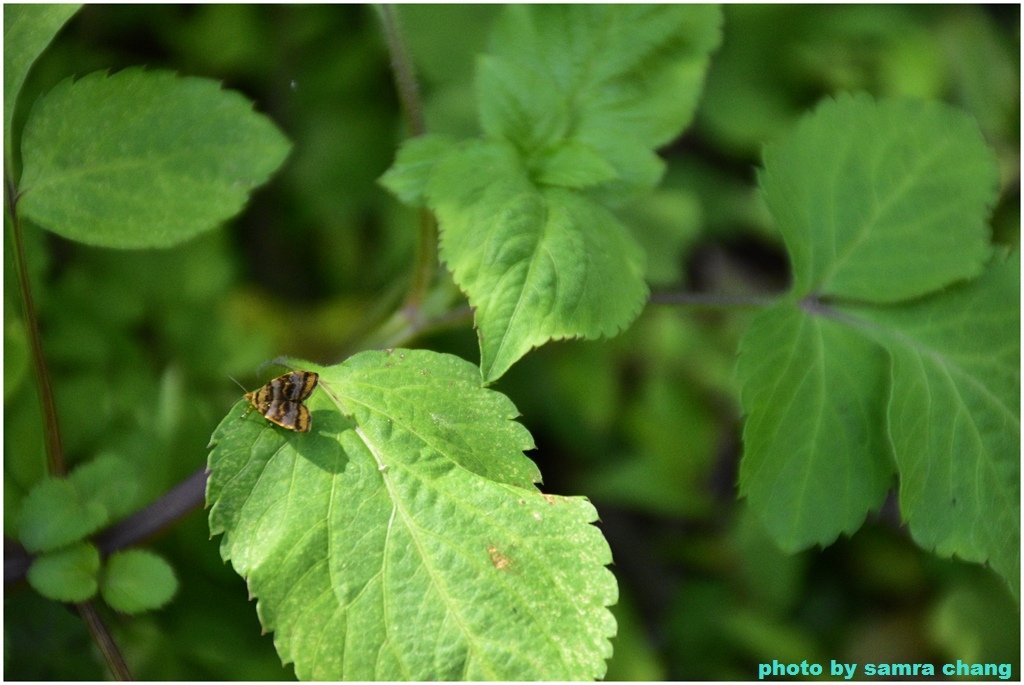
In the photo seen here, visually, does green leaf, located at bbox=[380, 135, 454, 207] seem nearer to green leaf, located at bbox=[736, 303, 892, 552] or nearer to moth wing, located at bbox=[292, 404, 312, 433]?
moth wing, located at bbox=[292, 404, 312, 433]

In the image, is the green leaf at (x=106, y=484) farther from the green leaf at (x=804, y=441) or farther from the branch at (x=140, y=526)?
the green leaf at (x=804, y=441)

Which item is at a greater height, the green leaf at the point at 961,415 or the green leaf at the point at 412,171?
the green leaf at the point at 412,171

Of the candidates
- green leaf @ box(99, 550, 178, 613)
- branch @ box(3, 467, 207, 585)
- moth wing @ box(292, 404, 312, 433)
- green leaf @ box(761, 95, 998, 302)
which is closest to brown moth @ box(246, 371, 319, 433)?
moth wing @ box(292, 404, 312, 433)

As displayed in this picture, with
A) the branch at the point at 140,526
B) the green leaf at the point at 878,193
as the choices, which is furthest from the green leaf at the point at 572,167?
the branch at the point at 140,526

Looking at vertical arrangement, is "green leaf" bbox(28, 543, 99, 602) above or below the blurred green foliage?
above

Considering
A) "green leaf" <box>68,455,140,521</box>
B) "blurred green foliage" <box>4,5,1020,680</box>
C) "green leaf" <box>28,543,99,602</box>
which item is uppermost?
"green leaf" <box>68,455,140,521</box>

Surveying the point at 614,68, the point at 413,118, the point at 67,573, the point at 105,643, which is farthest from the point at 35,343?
the point at 614,68
